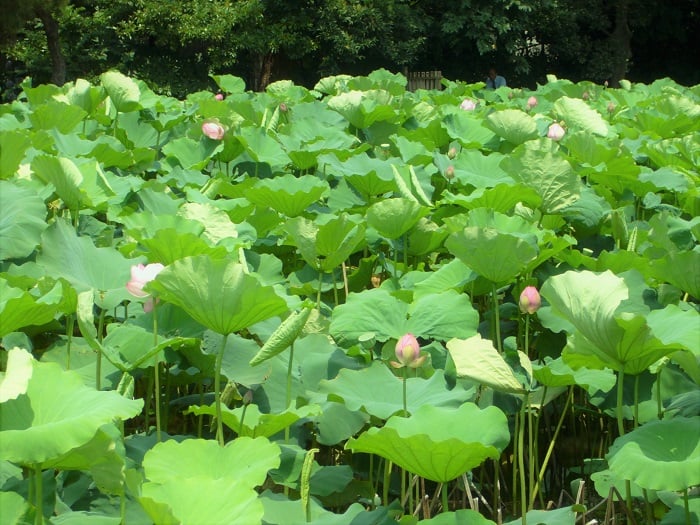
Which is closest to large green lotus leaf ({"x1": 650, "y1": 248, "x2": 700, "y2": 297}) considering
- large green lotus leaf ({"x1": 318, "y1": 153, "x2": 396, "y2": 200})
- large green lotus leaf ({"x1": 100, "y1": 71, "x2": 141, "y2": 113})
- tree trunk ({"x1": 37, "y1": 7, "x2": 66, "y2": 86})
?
large green lotus leaf ({"x1": 318, "y1": 153, "x2": 396, "y2": 200})

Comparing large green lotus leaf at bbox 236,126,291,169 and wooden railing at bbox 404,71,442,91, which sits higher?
large green lotus leaf at bbox 236,126,291,169

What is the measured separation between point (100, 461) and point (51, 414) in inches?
2.5

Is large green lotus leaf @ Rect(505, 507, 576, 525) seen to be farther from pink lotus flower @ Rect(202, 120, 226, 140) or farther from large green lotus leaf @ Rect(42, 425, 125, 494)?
pink lotus flower @ Rect(202, 120, 226, 140)

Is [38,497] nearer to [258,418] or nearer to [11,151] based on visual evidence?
[258,418]

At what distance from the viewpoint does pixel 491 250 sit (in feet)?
4.38

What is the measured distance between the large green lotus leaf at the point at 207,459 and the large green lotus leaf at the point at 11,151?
0.97 metres

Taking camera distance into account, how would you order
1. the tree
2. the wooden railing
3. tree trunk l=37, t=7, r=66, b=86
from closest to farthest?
1. the tree
2. tree trunk l=37, t=7, r=66, b=86
3. the wooden railing

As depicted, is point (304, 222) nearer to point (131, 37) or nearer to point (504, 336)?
point (504, 336)

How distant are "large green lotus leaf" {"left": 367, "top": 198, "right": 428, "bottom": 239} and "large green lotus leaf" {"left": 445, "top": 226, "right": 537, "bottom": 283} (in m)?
0.22

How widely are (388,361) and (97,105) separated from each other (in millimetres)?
1926

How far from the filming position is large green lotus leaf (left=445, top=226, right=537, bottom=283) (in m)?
1.31

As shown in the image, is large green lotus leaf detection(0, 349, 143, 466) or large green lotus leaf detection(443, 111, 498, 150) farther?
large green lotus leaf detection(443, 111, 498, 150)

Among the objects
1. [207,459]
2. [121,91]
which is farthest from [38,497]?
[121,91]

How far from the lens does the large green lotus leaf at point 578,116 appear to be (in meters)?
2.70
